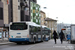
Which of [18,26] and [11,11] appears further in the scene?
[11,11]

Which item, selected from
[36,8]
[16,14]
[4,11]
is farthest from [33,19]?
[4,11]

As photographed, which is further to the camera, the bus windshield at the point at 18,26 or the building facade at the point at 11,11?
the building facade at the point at 11,11

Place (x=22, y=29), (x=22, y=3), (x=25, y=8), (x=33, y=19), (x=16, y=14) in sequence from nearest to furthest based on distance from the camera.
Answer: (x=22, y=29) → (x=16, y=14) → (x=22, y=3) → (x=25, y=8) → (x=33, y=19)

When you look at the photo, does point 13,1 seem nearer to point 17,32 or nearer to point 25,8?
point 25,8

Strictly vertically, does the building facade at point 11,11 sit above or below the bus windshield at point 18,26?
above

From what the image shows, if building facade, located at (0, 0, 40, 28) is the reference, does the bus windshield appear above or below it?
below

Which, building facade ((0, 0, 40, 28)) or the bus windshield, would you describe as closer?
the bus windshield

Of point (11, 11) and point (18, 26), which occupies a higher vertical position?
point (11, 11)

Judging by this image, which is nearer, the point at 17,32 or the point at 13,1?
the point at 17,32

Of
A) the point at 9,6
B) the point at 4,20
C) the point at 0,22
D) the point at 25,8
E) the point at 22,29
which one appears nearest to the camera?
the point at 22,29

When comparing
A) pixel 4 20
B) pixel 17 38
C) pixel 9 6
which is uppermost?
pixel 9 6

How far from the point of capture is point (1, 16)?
47.4m

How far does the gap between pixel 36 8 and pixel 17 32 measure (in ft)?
223

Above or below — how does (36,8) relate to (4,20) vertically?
above
